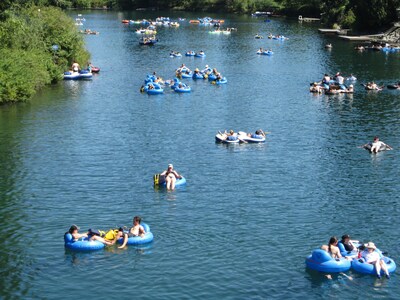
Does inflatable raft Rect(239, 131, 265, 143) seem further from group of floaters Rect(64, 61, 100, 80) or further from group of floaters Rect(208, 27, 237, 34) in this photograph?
group of floaters Rect(208, 27, 237, 34)

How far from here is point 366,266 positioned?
33.2 metres

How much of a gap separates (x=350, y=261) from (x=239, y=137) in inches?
954

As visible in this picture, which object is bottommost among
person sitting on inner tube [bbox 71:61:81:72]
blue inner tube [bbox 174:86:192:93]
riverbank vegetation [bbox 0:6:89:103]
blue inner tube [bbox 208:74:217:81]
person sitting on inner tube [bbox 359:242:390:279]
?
person sitting on inner tube [bbox 359:242:390:279]

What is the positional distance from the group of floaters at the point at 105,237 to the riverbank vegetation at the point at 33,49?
3254 centimetres

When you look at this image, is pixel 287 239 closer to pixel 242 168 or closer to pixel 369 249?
pixel 369 249

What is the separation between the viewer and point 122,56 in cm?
10850

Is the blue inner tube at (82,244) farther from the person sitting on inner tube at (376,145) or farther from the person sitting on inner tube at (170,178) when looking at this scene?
the person sitting on inner tube at (376,145)

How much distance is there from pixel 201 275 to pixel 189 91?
4708cm

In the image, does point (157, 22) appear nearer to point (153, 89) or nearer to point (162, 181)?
point (153, 89)

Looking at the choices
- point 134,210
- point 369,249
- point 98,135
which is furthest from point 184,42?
point 369,249

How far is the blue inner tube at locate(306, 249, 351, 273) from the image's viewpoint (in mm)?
33250

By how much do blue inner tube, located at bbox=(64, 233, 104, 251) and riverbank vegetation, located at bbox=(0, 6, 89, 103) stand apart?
3262 centimetres

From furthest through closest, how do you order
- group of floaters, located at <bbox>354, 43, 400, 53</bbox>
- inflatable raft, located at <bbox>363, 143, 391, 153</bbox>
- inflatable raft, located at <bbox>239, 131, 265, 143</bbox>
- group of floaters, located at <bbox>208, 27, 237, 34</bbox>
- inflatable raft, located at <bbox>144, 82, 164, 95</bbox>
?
group of floaters, located at <bbox>208, 27, 237, 34</bbox>
group of floaters, located at <bbox>354, 43, 400, 53</bbox>
inflatable raft, located at <bbox>144, 82, 164, 95</bbox>
inflatable raft, located at <bbox>239, 131, 265, 143</bbox>
inflatable raft, located at <bbox>363, 143, 391, 153</bbox>

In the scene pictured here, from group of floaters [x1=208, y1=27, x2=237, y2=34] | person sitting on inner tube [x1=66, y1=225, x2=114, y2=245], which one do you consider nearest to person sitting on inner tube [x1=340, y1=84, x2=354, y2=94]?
person sitting on inner tube [x1=66, y1=225, x2=114, y2=245]
